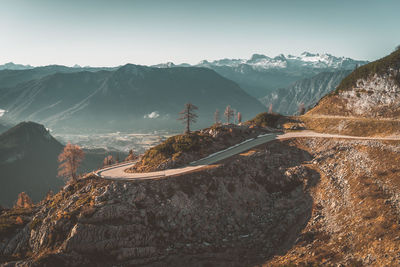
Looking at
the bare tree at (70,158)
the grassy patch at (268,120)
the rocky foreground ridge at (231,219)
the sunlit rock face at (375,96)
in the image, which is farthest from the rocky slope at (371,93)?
the bare tree at (70,158)

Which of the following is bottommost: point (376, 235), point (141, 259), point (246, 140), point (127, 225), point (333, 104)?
point (141, 259)

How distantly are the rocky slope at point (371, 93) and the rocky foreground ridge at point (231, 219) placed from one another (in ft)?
117

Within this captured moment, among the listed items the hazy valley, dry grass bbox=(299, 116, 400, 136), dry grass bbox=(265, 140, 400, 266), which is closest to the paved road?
the hazy valley

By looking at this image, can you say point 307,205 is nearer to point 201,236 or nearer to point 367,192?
point 367,192

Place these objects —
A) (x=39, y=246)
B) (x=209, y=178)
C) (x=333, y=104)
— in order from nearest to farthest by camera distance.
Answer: (x=39, y=246) < (x=209, y=178) < (x=333, y=104)

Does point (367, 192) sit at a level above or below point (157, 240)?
above

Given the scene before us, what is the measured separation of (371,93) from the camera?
84.1 m

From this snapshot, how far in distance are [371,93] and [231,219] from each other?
76.6 m

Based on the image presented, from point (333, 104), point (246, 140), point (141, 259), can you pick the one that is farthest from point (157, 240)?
point (333, 104)

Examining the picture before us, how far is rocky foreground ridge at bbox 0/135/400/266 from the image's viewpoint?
3366cm

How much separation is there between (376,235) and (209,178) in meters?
28.9

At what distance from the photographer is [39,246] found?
Answer: 3834 cm

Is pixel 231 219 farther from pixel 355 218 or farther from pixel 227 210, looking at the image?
pixel 355 218

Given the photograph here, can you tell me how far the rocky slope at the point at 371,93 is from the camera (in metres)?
77.8
